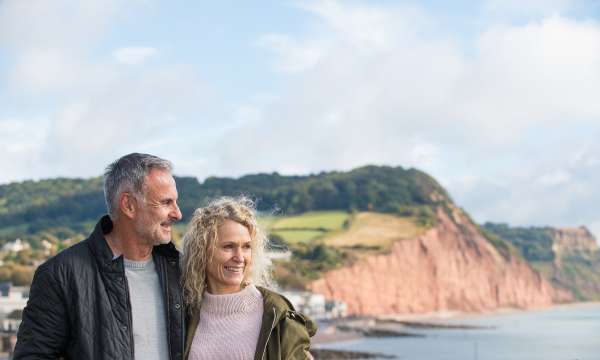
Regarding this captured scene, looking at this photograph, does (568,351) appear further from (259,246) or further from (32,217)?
(32,217)

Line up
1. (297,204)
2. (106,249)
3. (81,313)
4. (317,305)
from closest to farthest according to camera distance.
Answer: (81,313), (106,249), (317,305), (297,204)

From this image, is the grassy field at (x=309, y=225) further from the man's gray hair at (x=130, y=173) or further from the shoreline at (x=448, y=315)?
the man's gray hair at (x=130, y=173)

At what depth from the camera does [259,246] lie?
475cm

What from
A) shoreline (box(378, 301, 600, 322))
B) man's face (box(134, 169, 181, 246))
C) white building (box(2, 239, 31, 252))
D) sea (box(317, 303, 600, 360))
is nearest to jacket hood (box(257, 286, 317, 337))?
man's face (box(134, 169, 181, 246))

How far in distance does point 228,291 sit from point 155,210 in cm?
56

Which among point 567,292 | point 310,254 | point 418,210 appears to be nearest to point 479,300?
point 418,210

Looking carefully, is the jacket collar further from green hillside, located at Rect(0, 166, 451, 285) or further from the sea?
green hillside, located at Rect(0, 166, 451, 285)

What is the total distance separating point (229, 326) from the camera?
4.64 metres

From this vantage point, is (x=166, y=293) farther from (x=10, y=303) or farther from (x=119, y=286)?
(x=10, y=303)

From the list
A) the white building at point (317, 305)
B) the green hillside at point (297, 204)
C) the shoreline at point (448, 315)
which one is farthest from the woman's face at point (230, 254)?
the shoreline at point (448, 315)

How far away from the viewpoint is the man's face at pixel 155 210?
177 inches

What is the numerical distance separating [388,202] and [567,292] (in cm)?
8198

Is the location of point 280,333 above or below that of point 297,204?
below

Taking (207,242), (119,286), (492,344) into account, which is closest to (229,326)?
(207,242)
